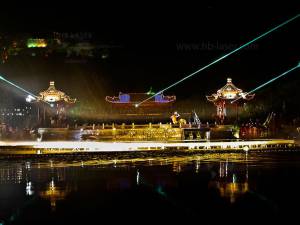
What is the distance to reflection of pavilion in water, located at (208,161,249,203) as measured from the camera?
323 inches

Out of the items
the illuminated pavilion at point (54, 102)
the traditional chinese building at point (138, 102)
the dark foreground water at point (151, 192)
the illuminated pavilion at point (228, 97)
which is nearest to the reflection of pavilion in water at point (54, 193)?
the dark foreground water at point (151, 192)

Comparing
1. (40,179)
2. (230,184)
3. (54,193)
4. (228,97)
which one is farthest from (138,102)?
(54,193)

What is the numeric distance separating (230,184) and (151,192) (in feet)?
6.86

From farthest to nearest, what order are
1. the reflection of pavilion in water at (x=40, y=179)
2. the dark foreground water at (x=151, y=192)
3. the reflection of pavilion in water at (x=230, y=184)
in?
the reflection of pavilion in water at (x=40, y=179), the reflection of pavilion in water at (x=230, y=184), the dark foreground water at (x=151, y=192)

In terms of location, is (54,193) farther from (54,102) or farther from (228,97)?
(228,97)

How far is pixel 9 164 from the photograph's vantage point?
13.8 meters

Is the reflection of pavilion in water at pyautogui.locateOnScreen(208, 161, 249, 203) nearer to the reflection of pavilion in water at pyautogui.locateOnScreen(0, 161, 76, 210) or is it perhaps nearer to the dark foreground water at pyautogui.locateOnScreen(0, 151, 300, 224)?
the dark foreground water at pyautogui.locateOnScreen(0, 151, 300, 224)

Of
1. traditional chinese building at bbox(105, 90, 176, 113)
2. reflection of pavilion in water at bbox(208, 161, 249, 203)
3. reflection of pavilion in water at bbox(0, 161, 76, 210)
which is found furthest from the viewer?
traditional chinese building at bbox(105, 90, 176, 113)

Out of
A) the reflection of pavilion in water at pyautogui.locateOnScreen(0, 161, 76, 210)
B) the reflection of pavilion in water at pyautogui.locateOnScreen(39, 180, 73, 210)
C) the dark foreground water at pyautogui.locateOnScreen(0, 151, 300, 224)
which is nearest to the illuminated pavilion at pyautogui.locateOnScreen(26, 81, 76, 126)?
the reflection of pavilion in water at pyautogui.locateOnScreen(0, 161, 76, 210)

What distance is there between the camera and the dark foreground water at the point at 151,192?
661 cm

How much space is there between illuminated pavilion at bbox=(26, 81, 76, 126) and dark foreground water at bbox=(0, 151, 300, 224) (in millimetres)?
13675

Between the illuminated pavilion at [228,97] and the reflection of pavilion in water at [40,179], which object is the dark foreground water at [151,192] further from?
the illuminated pavilion at [228,97]

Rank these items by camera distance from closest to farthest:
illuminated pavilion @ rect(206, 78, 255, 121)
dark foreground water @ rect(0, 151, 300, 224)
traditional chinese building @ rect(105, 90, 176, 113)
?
1. dark foreground water @ rect(0, 151, 300, 224)
2. illuminated pavilion @ rect(206, 78, 255, 121)
3. traditional chinese building @ rect(105, 90, 176, 113)

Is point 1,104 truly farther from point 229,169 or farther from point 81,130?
point 229,169
